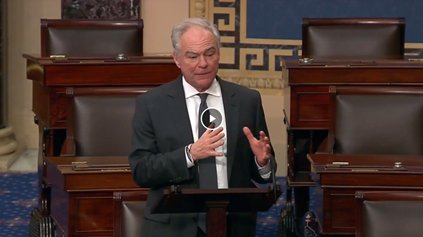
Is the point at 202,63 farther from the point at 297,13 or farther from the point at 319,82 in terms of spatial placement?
the point at 297,13

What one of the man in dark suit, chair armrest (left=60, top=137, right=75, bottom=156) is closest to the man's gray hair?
the man in dark suit

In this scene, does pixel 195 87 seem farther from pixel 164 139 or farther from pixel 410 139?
pixel 410 139

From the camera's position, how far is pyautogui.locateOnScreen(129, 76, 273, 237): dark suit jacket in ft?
10.6

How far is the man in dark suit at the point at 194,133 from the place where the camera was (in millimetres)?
3215

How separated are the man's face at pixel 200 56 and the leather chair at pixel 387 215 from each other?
2.49 ft

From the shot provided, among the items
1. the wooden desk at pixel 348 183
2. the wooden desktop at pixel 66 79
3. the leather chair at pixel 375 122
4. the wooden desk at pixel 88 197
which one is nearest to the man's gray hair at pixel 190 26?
the wooden desk at pixel 88 197

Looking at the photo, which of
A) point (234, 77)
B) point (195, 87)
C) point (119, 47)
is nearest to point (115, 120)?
point (119, 47)

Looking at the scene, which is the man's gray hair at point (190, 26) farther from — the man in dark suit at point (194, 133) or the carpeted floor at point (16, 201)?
the carpeted floor at point (16, 201)

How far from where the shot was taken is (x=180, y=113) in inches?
128

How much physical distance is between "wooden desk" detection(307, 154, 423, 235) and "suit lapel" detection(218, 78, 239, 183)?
108 centimetres

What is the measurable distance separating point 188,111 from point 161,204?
45 cm

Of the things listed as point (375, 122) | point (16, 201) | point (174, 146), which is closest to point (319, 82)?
point (375, 122)

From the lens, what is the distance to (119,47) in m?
6.34
